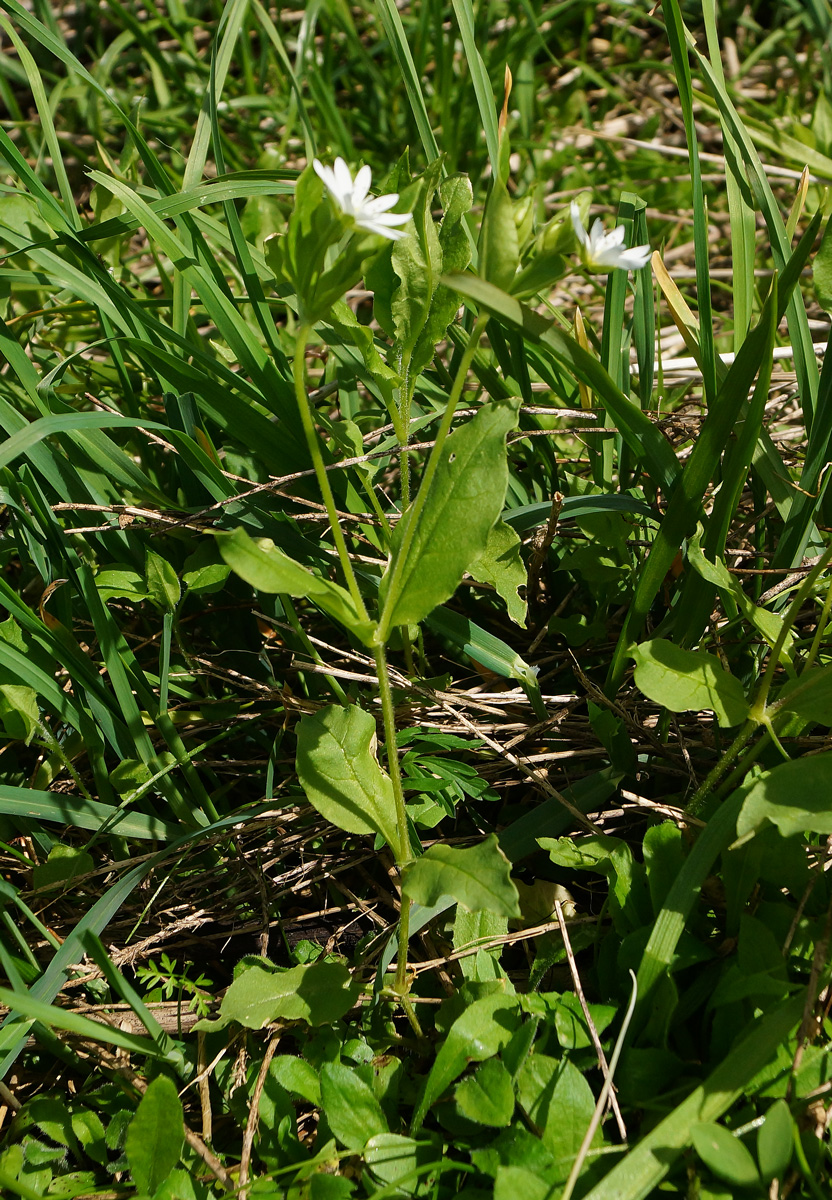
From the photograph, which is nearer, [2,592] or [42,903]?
[2,592]

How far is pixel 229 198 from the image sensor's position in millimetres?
1475

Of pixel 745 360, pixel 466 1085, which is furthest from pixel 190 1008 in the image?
pixel 745 360

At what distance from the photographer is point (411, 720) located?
58.7 inches

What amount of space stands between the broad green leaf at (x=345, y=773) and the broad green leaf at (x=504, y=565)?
289 millimetres

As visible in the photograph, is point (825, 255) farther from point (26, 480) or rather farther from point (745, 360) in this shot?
point (26, 480)

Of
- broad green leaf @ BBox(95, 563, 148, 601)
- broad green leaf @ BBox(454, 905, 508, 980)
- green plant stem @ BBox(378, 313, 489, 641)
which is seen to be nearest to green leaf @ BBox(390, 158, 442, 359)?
green plant stem @ BBox(378, 313, 489, 641)

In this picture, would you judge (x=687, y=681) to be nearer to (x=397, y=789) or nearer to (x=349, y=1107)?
(x=397, y=789)

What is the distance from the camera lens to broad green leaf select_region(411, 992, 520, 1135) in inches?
43.6

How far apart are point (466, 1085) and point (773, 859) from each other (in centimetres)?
48

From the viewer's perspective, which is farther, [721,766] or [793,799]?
[721,766]

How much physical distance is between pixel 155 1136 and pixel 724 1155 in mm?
650

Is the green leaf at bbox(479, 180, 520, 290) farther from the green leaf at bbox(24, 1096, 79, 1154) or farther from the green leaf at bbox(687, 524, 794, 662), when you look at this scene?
the green leaf at bbox(24, 1096, 79, 1154)

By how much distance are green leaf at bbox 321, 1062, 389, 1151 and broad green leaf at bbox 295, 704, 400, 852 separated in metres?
0.29

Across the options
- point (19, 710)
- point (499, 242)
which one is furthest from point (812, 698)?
point (19, 710)
